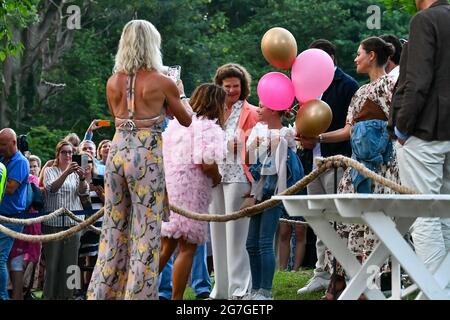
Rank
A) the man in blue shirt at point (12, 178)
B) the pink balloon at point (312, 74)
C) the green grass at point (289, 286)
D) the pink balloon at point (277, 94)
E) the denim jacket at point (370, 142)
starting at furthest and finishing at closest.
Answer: the man in blue shirt at point (12, 178), the green grass at point (289, 286), the pink balloon at point (277, 94), the pink balloon at point (312, 74), the denim jacket at point (370, 142)

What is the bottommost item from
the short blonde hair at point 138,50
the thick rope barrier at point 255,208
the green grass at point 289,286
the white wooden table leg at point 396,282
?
the green grass at point 289,286

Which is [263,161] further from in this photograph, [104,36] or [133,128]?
[104,36]

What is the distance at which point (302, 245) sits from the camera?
15016mm

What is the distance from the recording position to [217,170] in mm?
11211

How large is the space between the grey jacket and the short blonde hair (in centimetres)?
180

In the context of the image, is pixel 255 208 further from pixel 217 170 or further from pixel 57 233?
pixel 57 233

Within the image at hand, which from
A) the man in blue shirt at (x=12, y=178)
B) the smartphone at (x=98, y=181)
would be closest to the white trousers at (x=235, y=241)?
the smartphone at (x=98, y=181)

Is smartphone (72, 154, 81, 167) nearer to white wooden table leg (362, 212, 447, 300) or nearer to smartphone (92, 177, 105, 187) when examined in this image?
smartphone (92, 177, 105, 187)

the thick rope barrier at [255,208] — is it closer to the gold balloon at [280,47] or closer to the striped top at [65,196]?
the striped top at [65,196]

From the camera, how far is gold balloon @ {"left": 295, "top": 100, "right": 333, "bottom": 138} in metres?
11.1

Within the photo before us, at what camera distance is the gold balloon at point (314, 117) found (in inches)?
437

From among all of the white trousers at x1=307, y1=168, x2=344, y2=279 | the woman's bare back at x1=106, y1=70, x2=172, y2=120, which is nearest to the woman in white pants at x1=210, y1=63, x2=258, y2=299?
the white trousers at x1=307, y1=168, x2=344, y2=279
